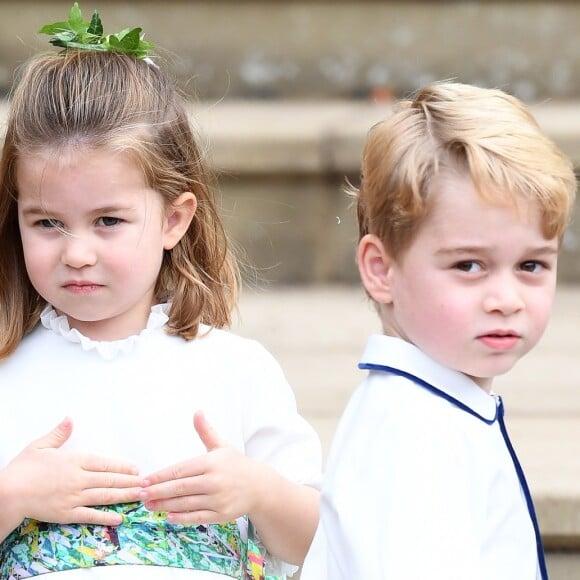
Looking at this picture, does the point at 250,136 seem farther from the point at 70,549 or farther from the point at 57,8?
the point at 70,549

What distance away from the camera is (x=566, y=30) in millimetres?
4453

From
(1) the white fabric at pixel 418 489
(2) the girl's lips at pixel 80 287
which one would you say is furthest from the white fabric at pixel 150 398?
(1) the white fabric at pixel 418 489

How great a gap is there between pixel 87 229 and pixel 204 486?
1.34 feet

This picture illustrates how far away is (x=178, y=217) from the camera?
2035mm

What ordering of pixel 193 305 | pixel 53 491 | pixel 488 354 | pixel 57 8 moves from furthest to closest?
pixel 57 8
pixel 193 305
pixel 53 491
pixel 488 354

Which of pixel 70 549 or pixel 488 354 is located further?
pixel 70 549

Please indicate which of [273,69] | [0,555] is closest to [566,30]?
[273,69]

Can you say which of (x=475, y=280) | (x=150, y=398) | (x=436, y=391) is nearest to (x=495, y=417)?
(x=436, y=391)

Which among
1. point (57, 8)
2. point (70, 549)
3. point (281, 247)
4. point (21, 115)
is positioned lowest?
point (281, 247)

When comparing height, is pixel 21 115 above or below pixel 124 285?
above

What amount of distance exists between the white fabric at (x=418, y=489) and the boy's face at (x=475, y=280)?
5 centimetres

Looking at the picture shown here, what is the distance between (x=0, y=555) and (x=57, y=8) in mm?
2817

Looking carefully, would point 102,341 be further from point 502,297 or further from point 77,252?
point 502,297

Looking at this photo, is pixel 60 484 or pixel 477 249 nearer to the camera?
pixel 477 249
